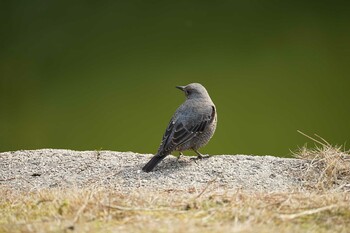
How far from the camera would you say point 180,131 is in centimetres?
870

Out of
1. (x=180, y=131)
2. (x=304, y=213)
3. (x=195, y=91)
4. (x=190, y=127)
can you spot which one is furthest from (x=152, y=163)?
(x=304, y=213)

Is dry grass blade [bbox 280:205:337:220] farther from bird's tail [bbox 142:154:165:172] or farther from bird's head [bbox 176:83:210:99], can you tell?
bird's head [bbox 176:83:210:99]

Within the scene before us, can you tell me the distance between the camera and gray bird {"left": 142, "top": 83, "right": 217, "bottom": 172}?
8562 mm

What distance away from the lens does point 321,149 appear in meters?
8.52

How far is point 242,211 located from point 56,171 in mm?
4443

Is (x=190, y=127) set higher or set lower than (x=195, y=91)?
lower

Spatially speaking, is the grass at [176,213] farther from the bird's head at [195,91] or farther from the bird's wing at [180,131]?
the bird's head at [195,91]

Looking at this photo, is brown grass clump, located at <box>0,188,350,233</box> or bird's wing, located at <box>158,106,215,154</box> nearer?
brown grass clump, located at <box>0,188,350,233</box>

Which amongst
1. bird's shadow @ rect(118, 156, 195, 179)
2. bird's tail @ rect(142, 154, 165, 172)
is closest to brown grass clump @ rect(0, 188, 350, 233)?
bird's shadow @ rect(118, 156, 195, 179)

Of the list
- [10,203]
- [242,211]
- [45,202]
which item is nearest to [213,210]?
[242,211]

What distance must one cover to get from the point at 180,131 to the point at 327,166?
2.23 metres

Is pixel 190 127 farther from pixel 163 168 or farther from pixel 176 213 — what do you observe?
pixel 176 213

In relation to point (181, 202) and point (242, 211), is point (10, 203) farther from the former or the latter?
point (242, 211)

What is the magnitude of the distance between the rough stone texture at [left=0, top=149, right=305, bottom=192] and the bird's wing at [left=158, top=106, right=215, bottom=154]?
0.30 m
